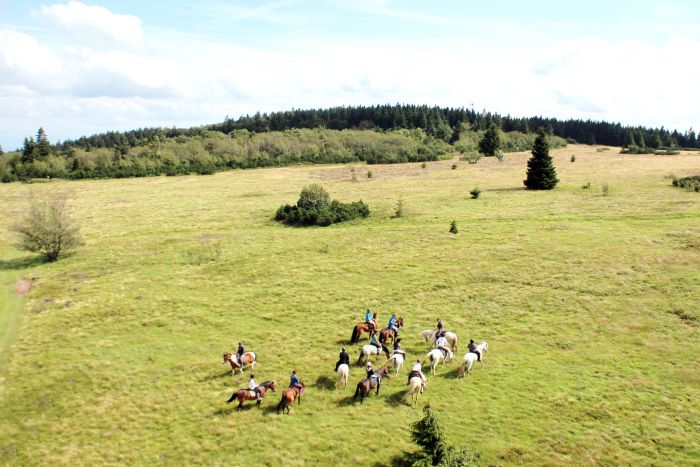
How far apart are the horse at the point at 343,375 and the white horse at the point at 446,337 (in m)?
6.23

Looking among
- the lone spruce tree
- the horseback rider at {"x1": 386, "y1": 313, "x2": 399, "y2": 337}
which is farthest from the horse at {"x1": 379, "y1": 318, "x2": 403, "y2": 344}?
the lone spruce tree

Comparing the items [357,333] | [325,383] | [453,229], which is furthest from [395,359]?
[453,229]

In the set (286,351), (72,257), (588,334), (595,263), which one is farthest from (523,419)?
(72,257)

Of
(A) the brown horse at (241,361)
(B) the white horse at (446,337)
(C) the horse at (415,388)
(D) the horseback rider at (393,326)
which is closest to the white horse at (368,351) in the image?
(D) the horseback rider at (393,326)

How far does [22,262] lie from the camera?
49406 mm

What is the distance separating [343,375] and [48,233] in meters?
39.9

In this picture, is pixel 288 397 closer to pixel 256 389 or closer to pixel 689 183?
pixel 256 389

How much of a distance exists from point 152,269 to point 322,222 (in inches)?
896

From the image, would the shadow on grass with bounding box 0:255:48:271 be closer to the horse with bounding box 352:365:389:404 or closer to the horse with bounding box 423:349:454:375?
the horse with bounding box 352:365:389:404

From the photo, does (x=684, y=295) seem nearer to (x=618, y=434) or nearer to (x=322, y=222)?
(x=618, y=434)

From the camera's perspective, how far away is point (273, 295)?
3859 cm

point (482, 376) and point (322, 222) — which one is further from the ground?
point (322, 222)

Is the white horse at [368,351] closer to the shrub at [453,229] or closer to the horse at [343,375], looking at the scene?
the horse at [343,375]

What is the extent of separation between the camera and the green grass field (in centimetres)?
2106
